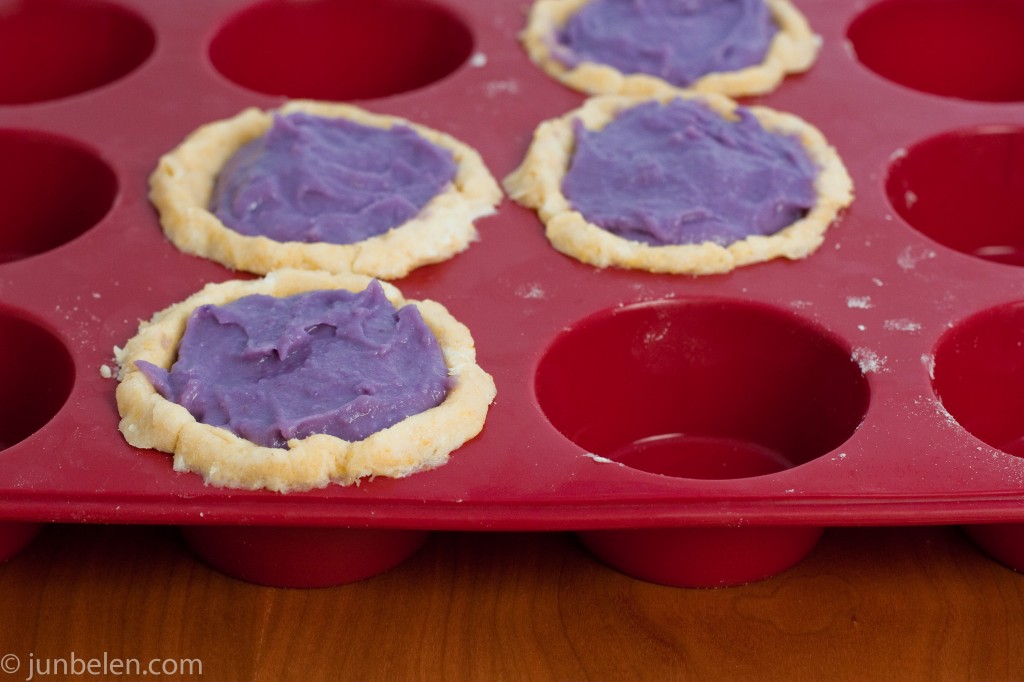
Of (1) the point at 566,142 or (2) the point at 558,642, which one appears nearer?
(2) the point at 558,642

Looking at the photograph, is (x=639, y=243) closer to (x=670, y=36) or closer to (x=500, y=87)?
(x=500, y=87)

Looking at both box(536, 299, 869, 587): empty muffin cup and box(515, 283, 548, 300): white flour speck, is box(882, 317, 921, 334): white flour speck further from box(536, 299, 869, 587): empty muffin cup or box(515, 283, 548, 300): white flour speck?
box(515, 283, 548, 300): white flour speck

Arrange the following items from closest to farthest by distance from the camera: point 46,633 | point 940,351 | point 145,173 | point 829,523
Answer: point 829,523
point 46,633
point 940,351
point 145,173

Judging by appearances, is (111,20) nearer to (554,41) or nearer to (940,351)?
(554,41)

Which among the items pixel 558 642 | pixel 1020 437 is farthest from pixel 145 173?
pixel 1020 437

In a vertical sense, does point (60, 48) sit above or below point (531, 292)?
below

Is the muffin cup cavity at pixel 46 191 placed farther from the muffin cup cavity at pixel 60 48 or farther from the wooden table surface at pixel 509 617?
the wooden table surface at pixel 509 617

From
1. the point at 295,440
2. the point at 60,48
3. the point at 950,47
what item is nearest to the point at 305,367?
the point at 295,440
